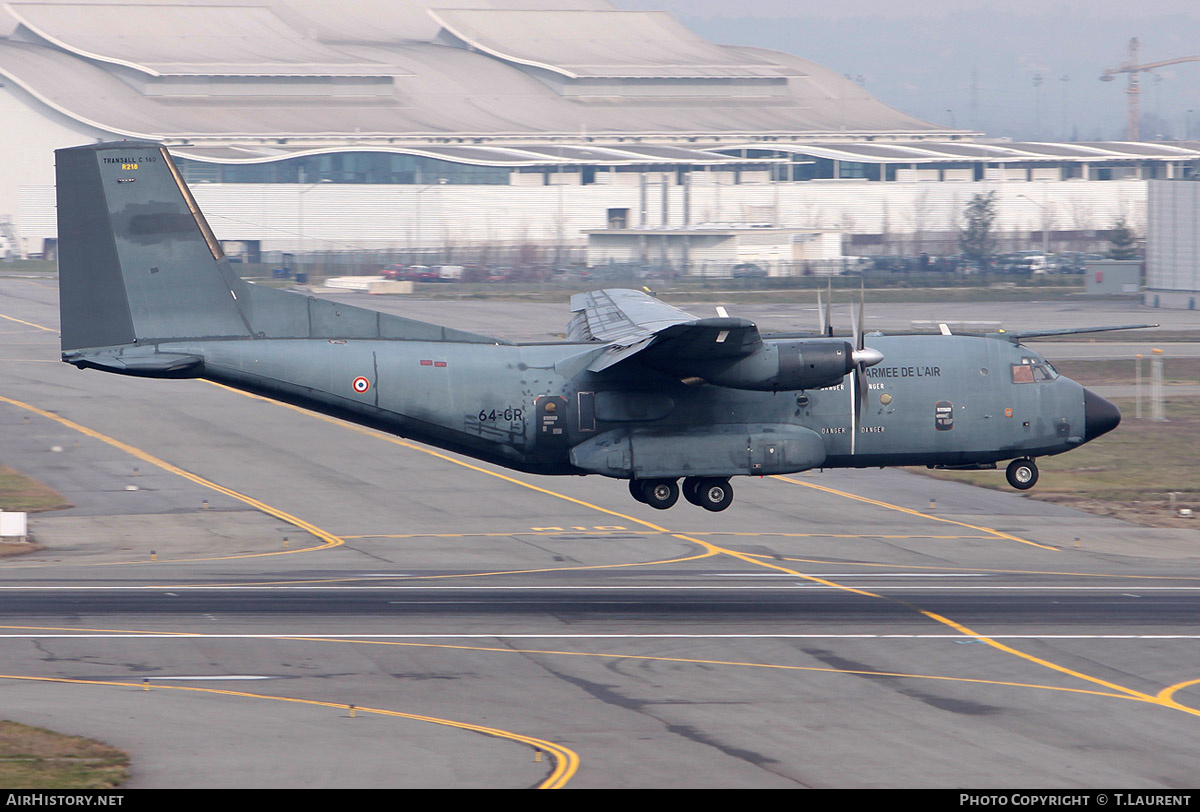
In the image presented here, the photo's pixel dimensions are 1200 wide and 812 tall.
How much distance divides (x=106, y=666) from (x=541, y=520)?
2055cm

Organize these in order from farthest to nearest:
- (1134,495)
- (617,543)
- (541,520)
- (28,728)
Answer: (1134,495) < (541,520) < (617,543) < (28,728)

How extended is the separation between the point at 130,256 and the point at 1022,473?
79.5 feet

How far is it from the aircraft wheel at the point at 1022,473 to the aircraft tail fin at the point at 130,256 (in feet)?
68.4

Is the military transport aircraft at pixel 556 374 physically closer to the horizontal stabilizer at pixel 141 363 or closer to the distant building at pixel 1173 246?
the horizontal stabilizer at pixel 141 363

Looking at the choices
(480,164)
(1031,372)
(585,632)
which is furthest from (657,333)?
(480,164)

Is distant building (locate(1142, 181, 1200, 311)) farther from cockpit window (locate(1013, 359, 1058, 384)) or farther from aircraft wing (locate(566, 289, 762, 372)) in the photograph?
aircraft wing (locate(566, 289, 762, 372))

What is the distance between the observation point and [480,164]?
155500 millimetres

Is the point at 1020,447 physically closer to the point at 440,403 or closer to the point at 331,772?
the point at 440,403

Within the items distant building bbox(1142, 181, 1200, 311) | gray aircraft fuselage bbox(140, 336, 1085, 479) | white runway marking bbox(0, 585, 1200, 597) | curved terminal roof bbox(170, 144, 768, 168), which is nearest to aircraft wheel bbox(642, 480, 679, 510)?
gray aircraft fuselage bbox(140, 336, 1085, 479)

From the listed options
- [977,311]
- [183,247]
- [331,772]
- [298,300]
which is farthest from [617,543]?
[977,311]

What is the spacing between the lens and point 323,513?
46875 mm

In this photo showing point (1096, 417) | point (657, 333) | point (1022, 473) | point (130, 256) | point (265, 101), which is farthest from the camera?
point (265, 101)

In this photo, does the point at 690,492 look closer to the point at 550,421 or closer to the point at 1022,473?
the point at 550,421

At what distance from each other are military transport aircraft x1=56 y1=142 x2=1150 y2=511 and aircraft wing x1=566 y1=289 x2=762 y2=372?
98 millimetres
